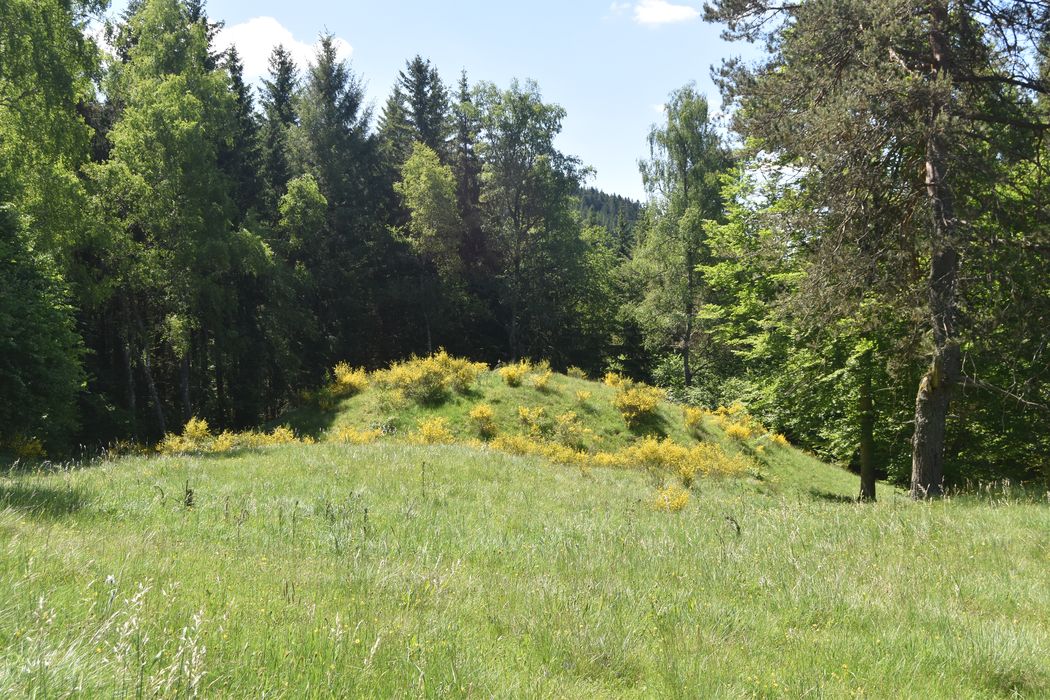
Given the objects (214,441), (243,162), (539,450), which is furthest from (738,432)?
(243,162)

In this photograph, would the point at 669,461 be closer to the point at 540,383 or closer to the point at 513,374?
the point at 540,383

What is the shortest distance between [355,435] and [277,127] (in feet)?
78.3

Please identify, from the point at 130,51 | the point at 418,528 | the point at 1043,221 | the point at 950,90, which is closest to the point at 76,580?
→ the point at 418,528

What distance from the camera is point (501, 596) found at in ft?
14.4

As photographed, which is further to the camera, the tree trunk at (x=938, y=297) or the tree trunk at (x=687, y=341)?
the tree trunk at (x=687, y=341)

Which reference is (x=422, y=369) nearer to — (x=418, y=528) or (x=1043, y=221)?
(x=418, y=528)

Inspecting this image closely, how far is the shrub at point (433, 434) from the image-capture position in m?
17.6

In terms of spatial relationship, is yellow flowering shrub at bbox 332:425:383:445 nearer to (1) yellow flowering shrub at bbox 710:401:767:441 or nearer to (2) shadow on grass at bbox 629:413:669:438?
(2) shadow on grass at bbox 629:413:669:438

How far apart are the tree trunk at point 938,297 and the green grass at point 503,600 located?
7.22 feet

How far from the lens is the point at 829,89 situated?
10.4 meters

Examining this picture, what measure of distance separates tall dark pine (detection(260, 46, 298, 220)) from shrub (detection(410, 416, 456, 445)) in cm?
1982

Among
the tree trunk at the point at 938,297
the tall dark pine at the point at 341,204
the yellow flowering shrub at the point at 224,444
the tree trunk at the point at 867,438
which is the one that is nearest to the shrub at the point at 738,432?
the tree trunk at the point at 867,438

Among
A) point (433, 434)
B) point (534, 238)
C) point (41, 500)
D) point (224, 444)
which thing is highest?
point (534, 238)

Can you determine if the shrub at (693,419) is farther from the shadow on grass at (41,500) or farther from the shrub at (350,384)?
the shadow on grass at (41,500)
